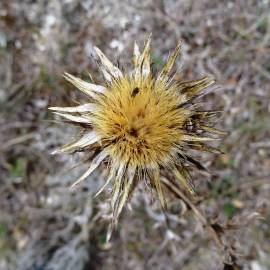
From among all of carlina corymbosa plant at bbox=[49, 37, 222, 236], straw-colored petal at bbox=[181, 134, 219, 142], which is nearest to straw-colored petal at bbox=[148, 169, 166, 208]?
carlina corymbosa plant at bbox=[49, 37, 222, 236]

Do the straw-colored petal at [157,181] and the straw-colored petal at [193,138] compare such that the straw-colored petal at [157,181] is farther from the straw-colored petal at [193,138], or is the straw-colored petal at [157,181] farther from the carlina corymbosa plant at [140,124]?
the straw-colored petal at [193,138]

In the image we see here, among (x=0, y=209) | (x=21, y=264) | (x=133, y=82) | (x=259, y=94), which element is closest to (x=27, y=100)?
(x=0, y=209)

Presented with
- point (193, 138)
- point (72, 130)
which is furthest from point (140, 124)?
point (72, 130)

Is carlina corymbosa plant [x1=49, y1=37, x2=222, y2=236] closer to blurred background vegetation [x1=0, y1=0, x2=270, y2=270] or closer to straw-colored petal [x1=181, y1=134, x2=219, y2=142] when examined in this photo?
straw-colored petal [x1=181, y1=134, x2=219, y2=142]

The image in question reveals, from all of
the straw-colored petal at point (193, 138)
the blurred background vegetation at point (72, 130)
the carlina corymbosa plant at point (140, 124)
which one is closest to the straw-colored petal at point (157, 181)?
the carlina corymbosa plant at point (140, 124)

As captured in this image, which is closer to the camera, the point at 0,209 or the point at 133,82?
the point at 133,82

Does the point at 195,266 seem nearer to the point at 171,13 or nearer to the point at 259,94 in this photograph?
the point at 259,94

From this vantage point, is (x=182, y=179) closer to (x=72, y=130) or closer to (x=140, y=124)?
(x=140, y=124)
